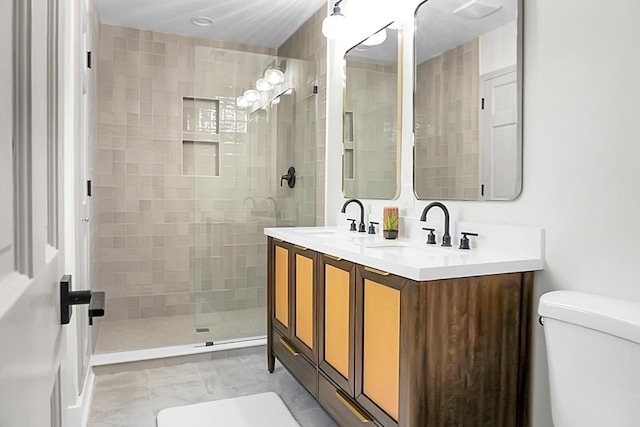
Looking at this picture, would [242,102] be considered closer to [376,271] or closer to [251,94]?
[251,94]

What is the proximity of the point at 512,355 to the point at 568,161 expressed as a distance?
0.72 metres

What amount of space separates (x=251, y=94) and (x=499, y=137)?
207 centimetres

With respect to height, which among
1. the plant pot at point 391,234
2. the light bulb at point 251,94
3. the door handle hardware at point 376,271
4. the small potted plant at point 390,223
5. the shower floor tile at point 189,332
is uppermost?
the light bulb at point 251,94

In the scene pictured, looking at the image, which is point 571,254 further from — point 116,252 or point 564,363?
point 116,252

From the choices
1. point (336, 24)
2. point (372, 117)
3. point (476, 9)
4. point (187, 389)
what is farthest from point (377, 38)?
point (187, 389)

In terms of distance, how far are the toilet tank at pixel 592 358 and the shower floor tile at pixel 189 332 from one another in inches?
93.1

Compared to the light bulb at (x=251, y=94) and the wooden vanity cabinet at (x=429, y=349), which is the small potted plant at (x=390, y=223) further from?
the light bulb at (x=251, y=94)

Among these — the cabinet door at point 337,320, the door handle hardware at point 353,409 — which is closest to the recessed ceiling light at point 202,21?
the cabinet door at point 337,320

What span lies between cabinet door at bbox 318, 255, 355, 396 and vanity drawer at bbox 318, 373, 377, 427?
41mm

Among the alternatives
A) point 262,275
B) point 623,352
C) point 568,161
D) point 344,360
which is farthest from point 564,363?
point 262,275

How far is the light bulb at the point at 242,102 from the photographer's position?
3.39 meters

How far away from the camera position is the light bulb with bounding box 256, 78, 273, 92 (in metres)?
3.44

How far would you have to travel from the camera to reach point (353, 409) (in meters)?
1.89

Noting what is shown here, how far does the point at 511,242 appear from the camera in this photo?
1.79 metres
